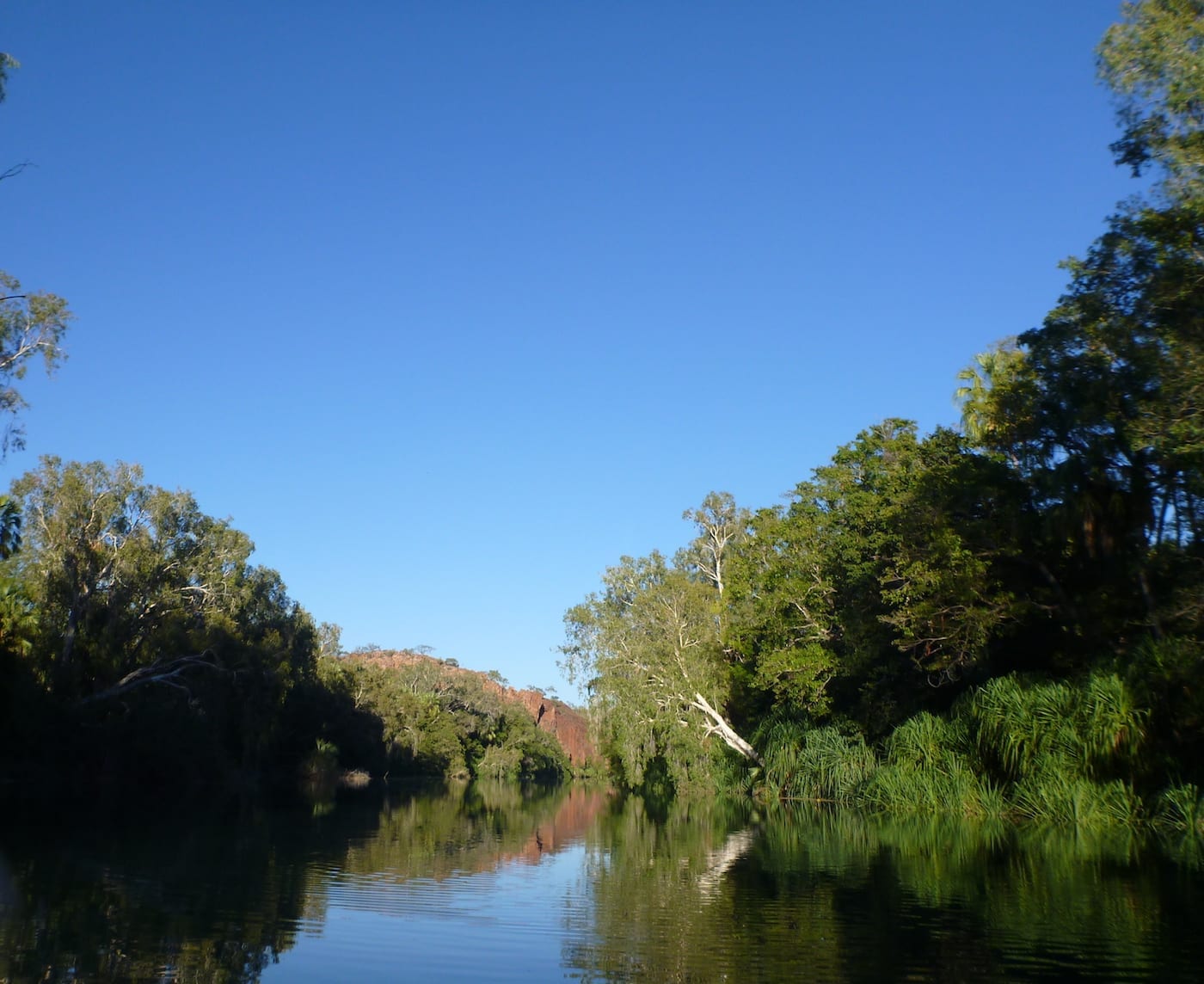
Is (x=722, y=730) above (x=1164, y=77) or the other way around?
the other way around

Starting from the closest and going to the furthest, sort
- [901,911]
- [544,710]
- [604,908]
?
[901,911]
[604,908]
[544,710]

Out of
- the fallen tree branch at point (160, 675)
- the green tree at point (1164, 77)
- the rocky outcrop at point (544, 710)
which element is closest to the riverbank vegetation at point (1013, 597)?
the green tree at point (1164, 77)

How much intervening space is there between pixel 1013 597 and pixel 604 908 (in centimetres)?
1780

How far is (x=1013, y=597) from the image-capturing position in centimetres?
2677

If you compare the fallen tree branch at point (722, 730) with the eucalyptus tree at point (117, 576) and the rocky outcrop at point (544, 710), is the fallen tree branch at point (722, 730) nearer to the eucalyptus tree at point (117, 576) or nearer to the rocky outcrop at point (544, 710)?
the eucalyptus tree at point (117, 576)

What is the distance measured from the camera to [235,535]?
171 feet

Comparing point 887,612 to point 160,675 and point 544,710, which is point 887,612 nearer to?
point 160,675

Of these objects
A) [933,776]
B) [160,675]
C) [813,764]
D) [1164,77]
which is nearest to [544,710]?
[160,675]

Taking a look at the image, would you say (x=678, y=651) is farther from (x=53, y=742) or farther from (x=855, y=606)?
(x=53, y=742)

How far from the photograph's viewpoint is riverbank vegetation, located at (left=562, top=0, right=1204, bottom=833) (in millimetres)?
18844

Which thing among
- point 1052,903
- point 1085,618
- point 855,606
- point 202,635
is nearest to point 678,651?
point 855,606

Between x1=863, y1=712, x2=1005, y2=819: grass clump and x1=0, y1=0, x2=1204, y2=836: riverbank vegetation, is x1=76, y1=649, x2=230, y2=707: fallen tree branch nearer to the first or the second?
x1=0, y1=0, x2=1204, y2=836: riverbank vegetation

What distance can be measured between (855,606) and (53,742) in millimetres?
30933

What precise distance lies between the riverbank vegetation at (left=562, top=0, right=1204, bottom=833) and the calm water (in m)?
2.63
